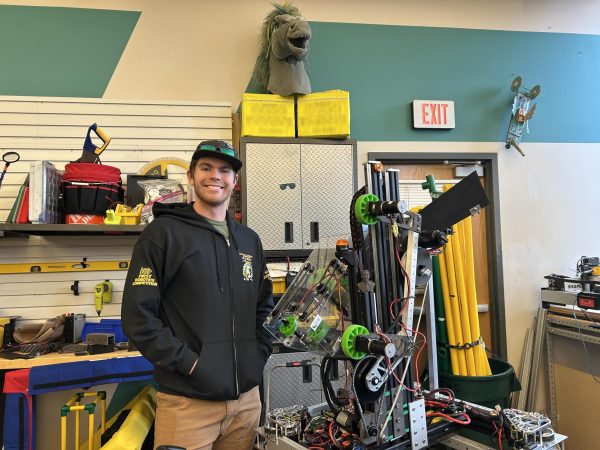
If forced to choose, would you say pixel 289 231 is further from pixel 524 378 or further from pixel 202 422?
pixel 524 378

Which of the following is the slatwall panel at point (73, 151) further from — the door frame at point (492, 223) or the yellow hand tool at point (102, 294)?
the door frame at point (492, 223)

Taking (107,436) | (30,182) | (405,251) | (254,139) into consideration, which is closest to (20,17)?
(30,182)

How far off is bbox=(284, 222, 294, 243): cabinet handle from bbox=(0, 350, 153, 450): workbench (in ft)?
4.06

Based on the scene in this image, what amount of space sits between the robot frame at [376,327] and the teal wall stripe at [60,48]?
2.62 metres

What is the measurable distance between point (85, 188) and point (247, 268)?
1.51 metres

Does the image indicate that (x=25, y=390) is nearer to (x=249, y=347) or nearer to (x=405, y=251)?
(x=249, y=347)

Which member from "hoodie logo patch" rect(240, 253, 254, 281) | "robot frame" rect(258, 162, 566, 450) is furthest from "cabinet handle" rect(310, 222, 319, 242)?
"robot frame" rect(258, 162, 566, 450)

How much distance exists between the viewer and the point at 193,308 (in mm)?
1678

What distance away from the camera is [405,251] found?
5.34 feet

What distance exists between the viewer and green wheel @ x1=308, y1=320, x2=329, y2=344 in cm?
151

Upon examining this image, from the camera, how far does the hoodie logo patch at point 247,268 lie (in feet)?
6.07

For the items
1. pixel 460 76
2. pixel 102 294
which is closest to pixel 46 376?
pixel 102 294

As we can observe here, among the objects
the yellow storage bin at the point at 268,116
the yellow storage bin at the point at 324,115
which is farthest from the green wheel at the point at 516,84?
the yellow storage bin at the point at 268,116

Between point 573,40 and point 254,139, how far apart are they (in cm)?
327
